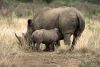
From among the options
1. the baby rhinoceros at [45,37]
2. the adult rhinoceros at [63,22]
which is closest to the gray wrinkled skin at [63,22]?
the adult rhinoceros at [63,22]

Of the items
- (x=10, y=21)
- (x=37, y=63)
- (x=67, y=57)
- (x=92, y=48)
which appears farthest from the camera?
(x=10, y=21)

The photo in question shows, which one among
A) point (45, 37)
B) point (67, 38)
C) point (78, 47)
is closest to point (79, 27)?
point (67, 38)

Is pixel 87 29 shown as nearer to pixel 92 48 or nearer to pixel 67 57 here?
pixel 92 48

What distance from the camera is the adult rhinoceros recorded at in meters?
12.1

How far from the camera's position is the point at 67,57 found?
10703 millimetres

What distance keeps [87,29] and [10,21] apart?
11.5 ft

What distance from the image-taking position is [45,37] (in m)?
11.8

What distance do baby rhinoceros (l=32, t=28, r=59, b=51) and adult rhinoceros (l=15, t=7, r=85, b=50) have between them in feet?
0.88

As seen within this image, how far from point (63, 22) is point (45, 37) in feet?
2.71

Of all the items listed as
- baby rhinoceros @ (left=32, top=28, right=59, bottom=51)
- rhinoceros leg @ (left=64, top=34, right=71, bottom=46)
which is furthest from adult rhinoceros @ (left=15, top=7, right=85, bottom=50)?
baby rhinoceros @ (left=32, top=28, right=59, bottom=51)

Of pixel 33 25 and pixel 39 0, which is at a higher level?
pixel 33 25

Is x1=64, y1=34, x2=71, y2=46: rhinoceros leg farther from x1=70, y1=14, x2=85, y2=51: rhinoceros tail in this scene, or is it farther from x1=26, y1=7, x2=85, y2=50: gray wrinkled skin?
x1=70, y1=14, x2=85, y2=51: rhinoceros tail

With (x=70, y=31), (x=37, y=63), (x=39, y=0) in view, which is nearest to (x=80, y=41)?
(x=70, y=31)

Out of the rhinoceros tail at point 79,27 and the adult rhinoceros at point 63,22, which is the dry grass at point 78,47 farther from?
the adult rhinoceros at point 63,22
